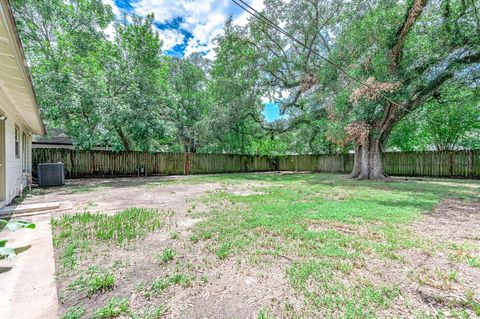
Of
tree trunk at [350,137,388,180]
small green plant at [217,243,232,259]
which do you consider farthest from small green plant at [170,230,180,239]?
tree trunk at [350,137,388,180]

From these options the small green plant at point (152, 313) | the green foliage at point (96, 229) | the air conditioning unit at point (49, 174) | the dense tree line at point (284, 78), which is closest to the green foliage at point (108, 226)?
the green foliage at point (96, 229)

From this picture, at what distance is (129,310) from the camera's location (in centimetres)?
166

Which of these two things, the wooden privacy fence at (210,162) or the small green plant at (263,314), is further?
the wooden privacy fence at (210,162)

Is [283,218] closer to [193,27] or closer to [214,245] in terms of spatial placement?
[214,245]

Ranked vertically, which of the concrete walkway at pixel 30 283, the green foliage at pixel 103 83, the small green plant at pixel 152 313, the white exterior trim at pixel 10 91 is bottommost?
the small green plant at pixel 152 313

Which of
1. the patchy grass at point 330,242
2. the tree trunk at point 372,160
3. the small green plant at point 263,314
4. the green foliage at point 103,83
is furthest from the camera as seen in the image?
the tree trunk at point 372,160

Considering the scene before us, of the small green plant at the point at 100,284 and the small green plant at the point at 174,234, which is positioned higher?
the small green plant at the point at 100,284

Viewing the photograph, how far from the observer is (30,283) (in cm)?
199

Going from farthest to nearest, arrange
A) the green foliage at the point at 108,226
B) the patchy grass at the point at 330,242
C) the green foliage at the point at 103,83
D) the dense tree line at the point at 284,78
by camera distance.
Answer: the green foliage at the point at 103,83
the dense tree line at the point at 284,78
the green foliage at the point at 108,226
the patchy grass at the point at 330,242

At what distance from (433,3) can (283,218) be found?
29.5ft

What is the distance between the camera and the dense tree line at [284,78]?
8008mm

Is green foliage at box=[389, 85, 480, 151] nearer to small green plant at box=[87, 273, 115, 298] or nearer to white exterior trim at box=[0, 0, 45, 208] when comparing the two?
small green plant at box=[87, 273, 115, 298]

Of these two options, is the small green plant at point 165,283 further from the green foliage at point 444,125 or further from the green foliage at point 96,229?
the green foliage at point 444,125

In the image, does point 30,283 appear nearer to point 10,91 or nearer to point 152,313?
point 152,313
